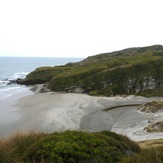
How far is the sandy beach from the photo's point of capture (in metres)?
31.0

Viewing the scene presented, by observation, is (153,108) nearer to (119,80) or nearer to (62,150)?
(119,80)

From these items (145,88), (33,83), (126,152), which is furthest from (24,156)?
(33,83)

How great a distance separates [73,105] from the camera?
45.7 m

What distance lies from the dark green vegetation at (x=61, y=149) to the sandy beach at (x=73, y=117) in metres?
16.6

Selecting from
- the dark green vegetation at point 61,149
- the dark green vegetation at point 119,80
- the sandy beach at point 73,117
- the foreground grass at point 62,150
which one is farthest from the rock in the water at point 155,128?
the dark green vegetation at point 119,80

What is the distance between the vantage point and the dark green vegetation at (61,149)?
799 centimetres

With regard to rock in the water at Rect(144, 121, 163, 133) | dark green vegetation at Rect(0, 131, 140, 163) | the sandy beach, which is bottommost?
the sandy beach

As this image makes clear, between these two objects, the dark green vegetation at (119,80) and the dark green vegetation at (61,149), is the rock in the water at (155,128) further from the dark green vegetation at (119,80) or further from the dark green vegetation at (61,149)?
the dark green vegetation at (119,80)

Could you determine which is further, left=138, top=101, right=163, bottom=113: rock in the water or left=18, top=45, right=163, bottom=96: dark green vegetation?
left=18, top=45, right=163, bottom=96: dark green vegetation

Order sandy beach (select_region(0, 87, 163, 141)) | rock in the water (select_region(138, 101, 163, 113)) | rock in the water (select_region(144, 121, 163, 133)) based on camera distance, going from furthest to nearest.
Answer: rock in the water (select_region(138, 101, 163, 113)), sandy beach (select_region(0, 87, 163, 141)), rock in the water (select_region(144, 121, 163, 133))

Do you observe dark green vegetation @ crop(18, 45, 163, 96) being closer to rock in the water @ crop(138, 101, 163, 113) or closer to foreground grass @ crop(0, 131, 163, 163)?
rock in the water @ crop(138, 101, 163, 113)

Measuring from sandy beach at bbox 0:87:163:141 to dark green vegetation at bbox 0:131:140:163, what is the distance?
54.3 feet

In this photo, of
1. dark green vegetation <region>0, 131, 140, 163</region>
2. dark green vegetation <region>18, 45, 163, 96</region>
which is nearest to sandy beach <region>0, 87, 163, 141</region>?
dark green vegetation <region>18, 45, 163, 96</region>

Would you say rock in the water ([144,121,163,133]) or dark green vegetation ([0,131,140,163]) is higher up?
dark green vegetation ([0,131,140,163])
